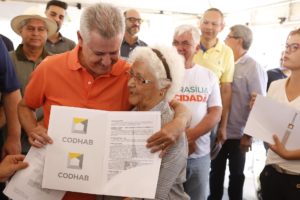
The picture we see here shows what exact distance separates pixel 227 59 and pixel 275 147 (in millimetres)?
1285

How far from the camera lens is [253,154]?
5.82 metres

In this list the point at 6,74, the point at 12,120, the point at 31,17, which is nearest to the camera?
the point at 6,74

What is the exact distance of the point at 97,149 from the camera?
1.31 meters

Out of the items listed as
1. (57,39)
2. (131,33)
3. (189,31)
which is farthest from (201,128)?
(131,33)

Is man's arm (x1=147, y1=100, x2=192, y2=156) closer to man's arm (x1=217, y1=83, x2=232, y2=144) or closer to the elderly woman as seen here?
the elderly woman

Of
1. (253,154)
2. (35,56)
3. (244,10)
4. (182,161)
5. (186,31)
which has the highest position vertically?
(244,10)

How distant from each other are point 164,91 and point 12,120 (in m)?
0.97

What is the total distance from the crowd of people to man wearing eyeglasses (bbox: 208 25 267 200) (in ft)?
0.03

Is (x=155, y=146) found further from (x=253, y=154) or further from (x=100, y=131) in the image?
(x=253, y=154)

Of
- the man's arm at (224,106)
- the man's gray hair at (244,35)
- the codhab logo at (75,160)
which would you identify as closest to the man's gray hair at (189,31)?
the man's arm at (224,106)

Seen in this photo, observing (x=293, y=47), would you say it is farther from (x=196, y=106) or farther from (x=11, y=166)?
(x=11, y=166)

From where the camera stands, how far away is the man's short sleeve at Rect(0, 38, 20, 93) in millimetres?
1781

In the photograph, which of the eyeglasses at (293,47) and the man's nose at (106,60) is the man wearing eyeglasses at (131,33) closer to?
the eyeglasses at (293,47)

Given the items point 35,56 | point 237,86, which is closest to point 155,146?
point 35,56
